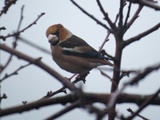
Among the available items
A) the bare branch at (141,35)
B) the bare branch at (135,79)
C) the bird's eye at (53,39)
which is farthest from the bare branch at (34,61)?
the bird's eye at (53,39)

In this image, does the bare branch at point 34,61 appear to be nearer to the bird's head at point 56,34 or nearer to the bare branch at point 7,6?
the bare branch at point 7,6

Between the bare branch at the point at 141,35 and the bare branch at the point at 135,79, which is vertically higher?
the bare branch at the point at 141,35

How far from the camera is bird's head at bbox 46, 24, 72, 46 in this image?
17.2ft

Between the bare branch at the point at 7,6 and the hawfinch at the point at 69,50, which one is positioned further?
the hawfinch at the point at 69,50

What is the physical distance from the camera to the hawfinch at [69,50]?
4.72m

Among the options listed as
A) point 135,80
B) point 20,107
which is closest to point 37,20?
point 20,107

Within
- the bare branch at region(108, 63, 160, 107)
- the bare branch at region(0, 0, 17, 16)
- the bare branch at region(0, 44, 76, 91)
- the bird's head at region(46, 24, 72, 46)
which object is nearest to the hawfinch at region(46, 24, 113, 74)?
the bird's head at region(46, 24, 72, 46)

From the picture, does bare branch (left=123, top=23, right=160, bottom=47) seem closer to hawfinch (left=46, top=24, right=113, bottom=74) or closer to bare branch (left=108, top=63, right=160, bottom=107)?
bare branch (left=108, top=63, right=160, bottom=107)

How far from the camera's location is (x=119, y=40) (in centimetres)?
219

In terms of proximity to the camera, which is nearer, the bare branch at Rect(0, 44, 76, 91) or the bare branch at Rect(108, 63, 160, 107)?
the bare branch at Rect(108, 63, 160, 107)

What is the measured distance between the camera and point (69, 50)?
5.09 meters

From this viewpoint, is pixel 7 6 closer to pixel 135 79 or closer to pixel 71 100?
pixel 71 100

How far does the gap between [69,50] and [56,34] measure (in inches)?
20.3


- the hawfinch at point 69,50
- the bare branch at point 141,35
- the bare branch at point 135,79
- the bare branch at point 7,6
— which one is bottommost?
the bare branch at point 135,79
